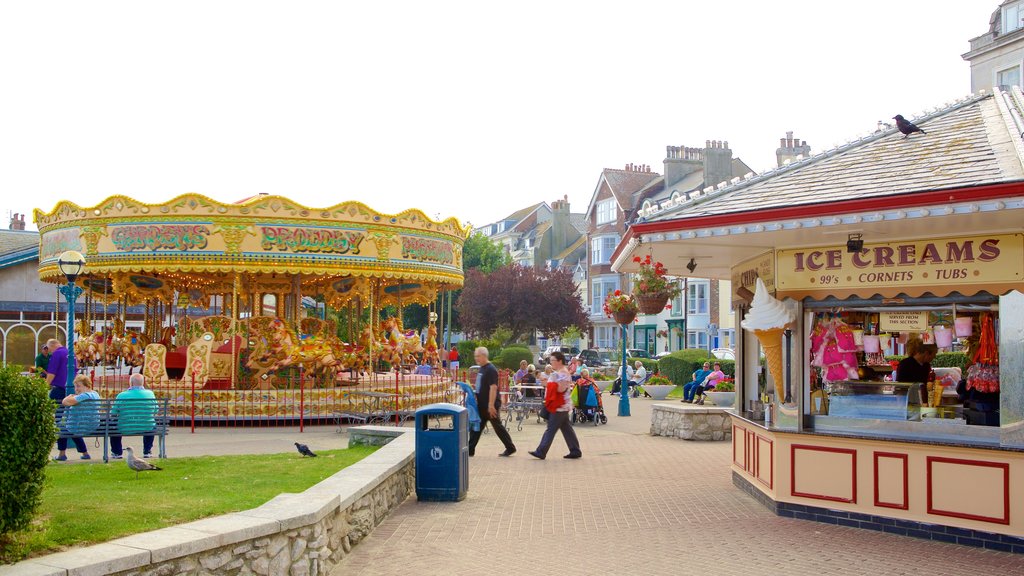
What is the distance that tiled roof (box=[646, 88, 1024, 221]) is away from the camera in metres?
8.34

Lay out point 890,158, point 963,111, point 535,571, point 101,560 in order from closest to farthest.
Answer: point 101,560
point 535,571
point 890,158
point 963,111

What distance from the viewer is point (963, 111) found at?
1077 cm

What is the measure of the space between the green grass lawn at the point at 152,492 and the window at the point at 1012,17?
33.8 metres

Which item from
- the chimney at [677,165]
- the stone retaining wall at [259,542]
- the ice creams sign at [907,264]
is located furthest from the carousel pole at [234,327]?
the chimney at [677,165]

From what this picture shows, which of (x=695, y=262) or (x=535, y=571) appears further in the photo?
(x=695, y=262)

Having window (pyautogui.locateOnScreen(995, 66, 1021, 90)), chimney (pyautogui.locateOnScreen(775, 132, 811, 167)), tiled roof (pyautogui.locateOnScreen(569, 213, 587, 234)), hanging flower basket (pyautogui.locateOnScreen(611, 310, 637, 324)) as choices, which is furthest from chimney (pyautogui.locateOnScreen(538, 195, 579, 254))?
hanging flower basket (pyautogui.locateOnScreen(611, 310, 637, 324))

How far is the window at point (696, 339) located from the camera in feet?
164

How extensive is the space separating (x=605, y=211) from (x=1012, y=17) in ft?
87.1

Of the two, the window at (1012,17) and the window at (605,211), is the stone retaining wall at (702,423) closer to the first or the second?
the window at (1012,17)

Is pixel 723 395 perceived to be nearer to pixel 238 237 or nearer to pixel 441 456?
pixel 238 237

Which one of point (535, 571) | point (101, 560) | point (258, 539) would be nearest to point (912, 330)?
point (535, 571)

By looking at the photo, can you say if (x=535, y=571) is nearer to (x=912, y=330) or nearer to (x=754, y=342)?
(x=912, y=330)

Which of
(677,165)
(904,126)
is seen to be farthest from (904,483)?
(677,165)

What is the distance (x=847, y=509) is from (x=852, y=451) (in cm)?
58
